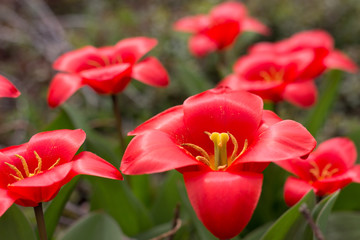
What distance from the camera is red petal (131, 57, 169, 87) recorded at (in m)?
1.03

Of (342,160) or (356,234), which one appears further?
(356,234)

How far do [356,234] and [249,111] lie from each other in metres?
0.54

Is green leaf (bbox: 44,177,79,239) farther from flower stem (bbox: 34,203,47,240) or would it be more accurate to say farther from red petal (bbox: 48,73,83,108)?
red petal (bbox: 48,73,83,108)

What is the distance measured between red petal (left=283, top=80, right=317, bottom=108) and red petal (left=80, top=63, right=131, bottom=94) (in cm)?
40

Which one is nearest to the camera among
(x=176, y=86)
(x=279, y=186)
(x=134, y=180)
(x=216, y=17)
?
(x=279, y=186)

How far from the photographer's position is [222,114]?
Result: 808 mm

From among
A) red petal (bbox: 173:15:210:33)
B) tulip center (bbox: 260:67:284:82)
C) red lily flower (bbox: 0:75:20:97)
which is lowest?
tulip center (bbox: 260:67:284:82)

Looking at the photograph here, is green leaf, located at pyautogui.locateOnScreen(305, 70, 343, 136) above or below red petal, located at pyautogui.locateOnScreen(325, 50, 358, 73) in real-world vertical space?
below

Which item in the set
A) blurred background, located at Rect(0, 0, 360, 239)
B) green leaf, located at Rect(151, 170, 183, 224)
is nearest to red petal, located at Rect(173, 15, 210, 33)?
blurred background, located at Rect(0, 0, 360, 239)

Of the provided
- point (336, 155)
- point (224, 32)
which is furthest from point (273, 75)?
point (336, 155)

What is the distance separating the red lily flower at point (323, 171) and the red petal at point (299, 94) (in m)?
0.18

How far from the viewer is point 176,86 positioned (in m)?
2.05

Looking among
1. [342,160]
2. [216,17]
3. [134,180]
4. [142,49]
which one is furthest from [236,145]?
[216,17]

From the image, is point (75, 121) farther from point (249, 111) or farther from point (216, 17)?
point (216, 17)
